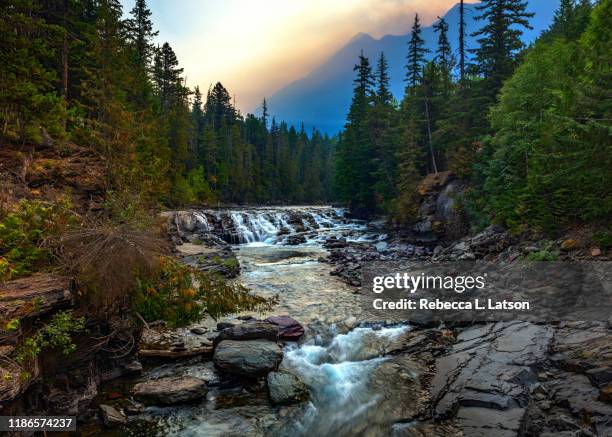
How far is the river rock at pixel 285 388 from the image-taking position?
6.73 m

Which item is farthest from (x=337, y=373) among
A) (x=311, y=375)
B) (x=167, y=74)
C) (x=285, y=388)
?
(x=167, y=74)

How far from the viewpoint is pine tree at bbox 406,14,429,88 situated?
35281 millimetres

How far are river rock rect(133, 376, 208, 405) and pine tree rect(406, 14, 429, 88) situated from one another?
3641 cm

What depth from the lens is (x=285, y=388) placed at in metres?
6.95

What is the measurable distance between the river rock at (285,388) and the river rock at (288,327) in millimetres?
2040

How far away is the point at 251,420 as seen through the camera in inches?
243

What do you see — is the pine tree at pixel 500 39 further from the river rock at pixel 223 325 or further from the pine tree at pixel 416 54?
the river rock at pixel 223 325

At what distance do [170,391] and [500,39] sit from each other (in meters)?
29.6

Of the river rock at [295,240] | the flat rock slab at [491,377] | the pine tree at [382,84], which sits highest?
the pine tree at [382,84]

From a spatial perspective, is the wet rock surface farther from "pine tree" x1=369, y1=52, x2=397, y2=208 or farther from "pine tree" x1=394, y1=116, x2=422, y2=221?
"pine tree" x1=369, y1=52, x2=397, y2=208

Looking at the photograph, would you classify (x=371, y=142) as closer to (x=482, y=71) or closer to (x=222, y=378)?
(x=482, y=71)

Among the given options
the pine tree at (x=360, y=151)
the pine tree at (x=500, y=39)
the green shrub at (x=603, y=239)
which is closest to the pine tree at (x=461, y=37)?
the pine tree at (x=500, y=39)

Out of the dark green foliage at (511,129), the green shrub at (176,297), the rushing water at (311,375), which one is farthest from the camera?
the dark green foliage at (511,129)

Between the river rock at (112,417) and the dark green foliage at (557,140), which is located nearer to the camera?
the river rock at (112,417)
